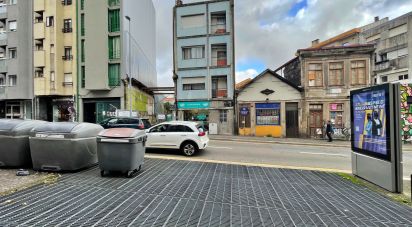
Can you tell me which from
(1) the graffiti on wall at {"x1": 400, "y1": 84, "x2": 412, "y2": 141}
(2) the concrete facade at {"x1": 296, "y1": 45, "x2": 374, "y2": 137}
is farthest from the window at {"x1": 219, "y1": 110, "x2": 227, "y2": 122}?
(1) the graffiti on wall at {"x1": 400, "y1": 84, "x2": 412, "y2": 141}

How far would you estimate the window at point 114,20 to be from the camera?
25016 millimetres

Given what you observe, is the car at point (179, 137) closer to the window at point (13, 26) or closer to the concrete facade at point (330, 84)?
the concrete facade at point (330, 84)

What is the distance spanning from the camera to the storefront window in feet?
75.5

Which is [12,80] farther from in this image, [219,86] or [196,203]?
[196,203]

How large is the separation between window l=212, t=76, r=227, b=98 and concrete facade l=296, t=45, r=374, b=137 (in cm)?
792

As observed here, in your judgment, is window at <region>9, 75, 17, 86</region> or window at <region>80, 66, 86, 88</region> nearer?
window at <region>80, 66, 86, 88</region>

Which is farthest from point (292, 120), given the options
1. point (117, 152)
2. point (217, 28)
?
point (117, 152)

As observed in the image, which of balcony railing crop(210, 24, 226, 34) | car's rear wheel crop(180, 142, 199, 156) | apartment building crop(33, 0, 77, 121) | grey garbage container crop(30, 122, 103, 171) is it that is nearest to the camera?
grey garbage container crop(30, 122, 103, 171)

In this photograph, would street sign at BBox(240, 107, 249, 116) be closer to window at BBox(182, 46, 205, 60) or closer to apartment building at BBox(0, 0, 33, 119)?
window at BBox(182, 46, 205, 60)

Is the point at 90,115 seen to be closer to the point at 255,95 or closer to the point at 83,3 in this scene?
the point at 83,3

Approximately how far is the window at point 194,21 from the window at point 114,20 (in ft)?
23.4

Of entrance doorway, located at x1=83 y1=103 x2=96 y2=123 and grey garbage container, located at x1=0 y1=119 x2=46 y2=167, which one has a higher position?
entrance doorway, located at x1=83 y1=103 x2=96 y2=123

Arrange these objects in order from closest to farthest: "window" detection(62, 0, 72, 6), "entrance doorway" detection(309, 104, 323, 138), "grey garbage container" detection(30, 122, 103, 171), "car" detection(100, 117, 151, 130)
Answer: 1. "grey garbage container" detection(30, 122, 103, 171)
2. "car" detection(100, 117, 151, 130)
3. "entrance doorway" detection(309, 104, 323, 138)
4. "window" detection(62, 0, 72, 6)

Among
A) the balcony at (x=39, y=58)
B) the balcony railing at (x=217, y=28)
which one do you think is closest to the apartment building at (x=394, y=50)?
the balcony railing at (x=217, y=28)
